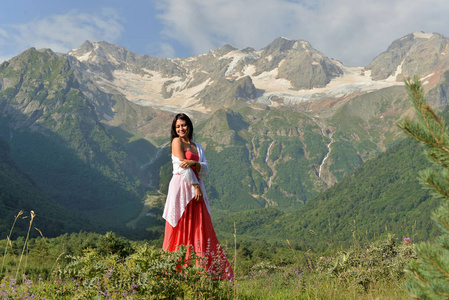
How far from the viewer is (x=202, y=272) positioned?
5379 millimetres

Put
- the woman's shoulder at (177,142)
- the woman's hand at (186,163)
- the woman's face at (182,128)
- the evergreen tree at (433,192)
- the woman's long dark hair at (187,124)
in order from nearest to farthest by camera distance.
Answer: the evergreen tree at (433,192), the woman's hand at (186,163), the woman's shoulder at (177,142), the woman's face at (182,128), the woman's long dark hair at (187,124)

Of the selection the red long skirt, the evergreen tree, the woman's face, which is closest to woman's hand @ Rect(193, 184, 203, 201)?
the red long skirt

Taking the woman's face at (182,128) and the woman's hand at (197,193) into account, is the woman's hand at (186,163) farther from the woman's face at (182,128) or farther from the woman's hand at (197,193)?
the woman's face at (182,128)

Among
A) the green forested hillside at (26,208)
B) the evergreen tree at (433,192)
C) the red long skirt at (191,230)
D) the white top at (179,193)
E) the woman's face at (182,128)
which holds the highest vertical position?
the green forested hillside at (26,208)

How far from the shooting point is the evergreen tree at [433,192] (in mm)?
2766

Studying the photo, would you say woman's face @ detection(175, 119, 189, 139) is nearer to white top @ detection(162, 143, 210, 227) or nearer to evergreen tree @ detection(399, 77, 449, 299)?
white top @ detection(162, 143, 210, 227)

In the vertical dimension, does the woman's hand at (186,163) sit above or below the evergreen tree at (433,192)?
above

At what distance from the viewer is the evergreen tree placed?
9.07ft

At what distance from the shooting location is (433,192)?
287 cm

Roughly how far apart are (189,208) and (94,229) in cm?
15414

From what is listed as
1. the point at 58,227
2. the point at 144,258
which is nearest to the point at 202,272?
the point at 144,258

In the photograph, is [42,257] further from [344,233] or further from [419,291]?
[344,233]

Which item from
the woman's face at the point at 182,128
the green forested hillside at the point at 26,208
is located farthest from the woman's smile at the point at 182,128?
the green forested hillside at the point at 26,208

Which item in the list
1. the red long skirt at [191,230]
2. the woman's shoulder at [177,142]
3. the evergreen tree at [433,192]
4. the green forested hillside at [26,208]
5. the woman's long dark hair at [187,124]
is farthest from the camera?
the green forested hillside at [26,208]
